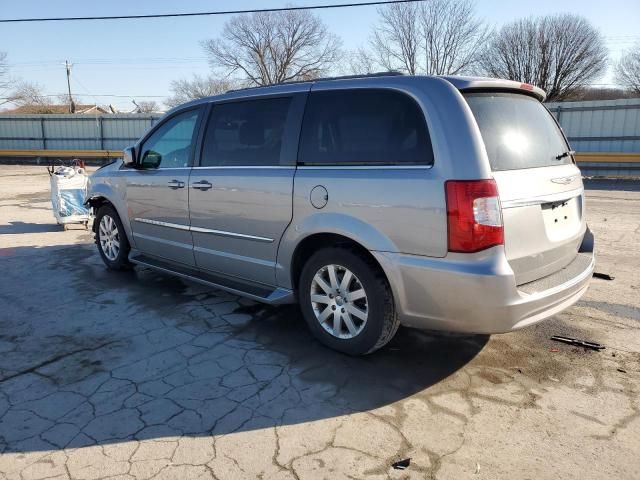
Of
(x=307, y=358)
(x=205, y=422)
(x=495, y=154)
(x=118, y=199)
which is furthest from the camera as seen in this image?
(x=118, y=199)

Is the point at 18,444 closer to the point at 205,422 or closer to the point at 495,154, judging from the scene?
the point at 205,422

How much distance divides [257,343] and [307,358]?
0.47 metres

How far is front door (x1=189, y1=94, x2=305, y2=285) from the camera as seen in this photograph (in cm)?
378

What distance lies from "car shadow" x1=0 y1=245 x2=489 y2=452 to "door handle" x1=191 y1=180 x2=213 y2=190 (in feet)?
3.66

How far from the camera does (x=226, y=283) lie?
4.32 meters

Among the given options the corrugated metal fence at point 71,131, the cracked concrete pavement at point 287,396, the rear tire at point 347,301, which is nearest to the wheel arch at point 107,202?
the cracked concrete pavement at point 287,396

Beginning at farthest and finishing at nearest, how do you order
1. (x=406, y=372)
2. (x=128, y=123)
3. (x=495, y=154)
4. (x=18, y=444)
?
(x=128, y=123)
(x=406, y=372)
(x=495, y=154)
(x=18, y=444)

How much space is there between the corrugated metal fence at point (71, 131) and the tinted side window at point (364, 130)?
24.2 m

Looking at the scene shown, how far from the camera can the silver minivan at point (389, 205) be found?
114 inches

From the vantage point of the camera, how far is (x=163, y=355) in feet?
11.9

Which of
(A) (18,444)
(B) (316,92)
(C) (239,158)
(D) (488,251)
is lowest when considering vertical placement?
(A) (18,444)

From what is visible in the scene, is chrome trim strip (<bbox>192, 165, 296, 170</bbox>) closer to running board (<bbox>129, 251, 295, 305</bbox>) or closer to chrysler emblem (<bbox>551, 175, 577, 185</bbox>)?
running board (<bbox>129, 251, 295, 305</bbox>)

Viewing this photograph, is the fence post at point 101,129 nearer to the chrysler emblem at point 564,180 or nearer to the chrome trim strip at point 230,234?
the chrome trim strip at point 230,234

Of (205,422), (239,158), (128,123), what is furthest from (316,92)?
(128,123)
